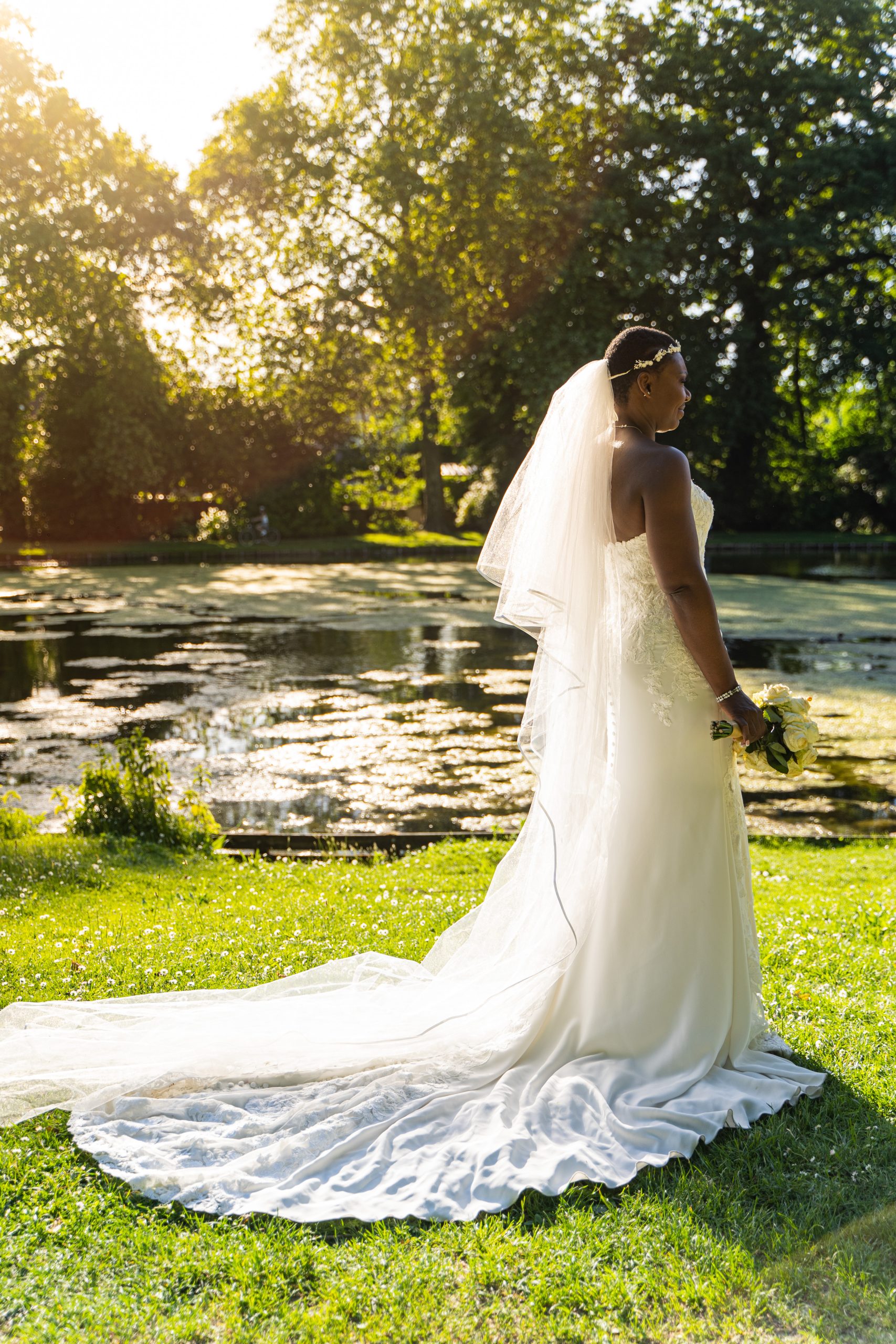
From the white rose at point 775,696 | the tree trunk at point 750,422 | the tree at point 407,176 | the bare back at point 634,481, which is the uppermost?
the tree at point 407,176

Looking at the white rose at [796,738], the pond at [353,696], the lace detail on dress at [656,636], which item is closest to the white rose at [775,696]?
the white rose at [796,738]

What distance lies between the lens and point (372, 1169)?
307 cm

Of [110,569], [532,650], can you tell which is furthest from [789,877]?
[110,569]

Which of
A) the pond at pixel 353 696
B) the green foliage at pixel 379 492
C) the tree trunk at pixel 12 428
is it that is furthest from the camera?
the green foliage at pixel 379 492

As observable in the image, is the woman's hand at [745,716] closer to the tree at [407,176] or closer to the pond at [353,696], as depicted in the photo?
the pond at [353,696]

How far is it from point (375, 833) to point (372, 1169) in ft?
14.5

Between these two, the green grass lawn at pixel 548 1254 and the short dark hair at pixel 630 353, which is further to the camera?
the short dark hair at pixel 630 353

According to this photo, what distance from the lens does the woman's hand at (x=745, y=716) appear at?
3.60 metres

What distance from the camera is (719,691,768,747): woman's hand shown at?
3600 millimetres

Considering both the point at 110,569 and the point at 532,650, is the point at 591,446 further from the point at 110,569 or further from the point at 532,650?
the point at 110,569

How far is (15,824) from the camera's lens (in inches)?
284

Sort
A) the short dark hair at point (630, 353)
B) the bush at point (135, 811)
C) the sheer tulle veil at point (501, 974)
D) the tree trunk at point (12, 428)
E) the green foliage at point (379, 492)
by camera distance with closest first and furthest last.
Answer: the sheer tulle veil at point (501, 974) → the short dark hair at point (630, 353) → the bush at point (135, 811) → the tree trunk at point (12, 428) → the green foliage at point (379, 492)

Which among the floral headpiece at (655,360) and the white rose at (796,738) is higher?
the floral headpiece at (655,360)

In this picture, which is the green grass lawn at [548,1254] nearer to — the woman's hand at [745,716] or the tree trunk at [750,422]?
the woman's hand at [745,716]
